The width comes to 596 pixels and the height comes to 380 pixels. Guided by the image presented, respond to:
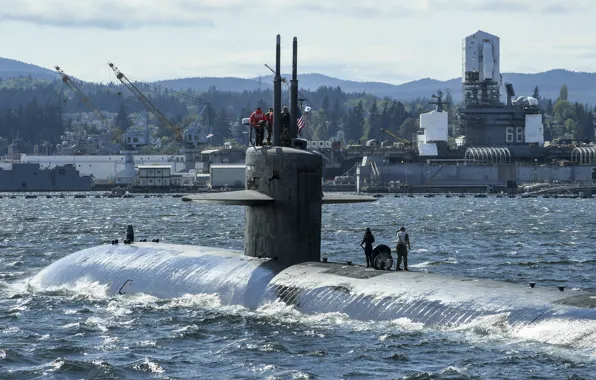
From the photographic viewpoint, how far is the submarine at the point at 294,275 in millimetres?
26266

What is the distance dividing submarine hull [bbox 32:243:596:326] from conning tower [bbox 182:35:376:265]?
0.66 meters

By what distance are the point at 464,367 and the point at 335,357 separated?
2989mm

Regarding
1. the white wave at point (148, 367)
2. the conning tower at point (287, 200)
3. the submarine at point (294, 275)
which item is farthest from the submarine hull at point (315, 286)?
the white wave at point (148, 367)

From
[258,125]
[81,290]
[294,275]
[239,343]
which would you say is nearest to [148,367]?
[239,343]

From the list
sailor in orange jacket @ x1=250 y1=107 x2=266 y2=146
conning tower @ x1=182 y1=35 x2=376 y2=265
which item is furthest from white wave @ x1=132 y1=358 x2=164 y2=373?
sailor in orange jacket @ x1=250 y1=107 x2=266 y2=146

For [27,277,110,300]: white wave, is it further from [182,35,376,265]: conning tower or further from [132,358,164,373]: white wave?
[132,358,164,373]: white wave

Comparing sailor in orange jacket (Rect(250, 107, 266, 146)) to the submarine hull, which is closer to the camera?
the submarine hull

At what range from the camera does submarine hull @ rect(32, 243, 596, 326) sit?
2591 cm

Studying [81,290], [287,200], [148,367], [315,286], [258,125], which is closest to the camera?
[148,367]

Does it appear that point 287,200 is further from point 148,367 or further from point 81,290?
point 81,290

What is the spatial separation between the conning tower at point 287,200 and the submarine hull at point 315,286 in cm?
66

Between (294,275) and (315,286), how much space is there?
125 cm

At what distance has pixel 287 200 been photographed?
104 ft

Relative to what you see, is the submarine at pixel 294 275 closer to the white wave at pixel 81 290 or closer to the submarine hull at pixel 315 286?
the submarine hull at pixel 315 286
